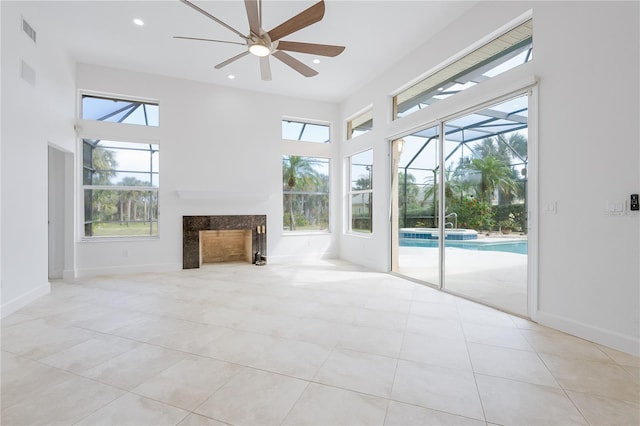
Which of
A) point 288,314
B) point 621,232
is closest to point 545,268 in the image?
point 621,232

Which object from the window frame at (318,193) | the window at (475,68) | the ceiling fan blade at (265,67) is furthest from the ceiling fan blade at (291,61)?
the window frame at (318,193)

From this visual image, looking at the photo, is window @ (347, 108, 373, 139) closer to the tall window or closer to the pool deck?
the pool deck

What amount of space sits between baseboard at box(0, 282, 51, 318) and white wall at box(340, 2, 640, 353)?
563 cm

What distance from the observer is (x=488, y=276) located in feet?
13.6

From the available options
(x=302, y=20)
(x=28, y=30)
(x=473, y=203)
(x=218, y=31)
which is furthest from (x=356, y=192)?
(x=28, y=30)

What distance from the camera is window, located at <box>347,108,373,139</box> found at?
239 inches

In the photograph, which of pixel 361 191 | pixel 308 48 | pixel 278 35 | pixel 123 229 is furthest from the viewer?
pixel 361 191

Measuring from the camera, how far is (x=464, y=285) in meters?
4.19

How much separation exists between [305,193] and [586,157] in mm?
4971

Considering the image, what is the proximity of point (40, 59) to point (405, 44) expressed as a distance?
5051mm

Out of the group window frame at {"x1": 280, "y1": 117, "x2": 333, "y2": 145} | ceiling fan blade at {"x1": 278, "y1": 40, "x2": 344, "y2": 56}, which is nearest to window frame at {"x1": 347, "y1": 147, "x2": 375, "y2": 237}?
window frame at {"x1": 280, "y1": 117, "x2": 333, "y2": 145}

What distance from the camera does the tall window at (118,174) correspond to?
17.4 feet

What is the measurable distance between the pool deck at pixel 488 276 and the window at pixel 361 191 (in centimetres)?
156

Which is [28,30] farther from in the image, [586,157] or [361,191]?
[586,157]
